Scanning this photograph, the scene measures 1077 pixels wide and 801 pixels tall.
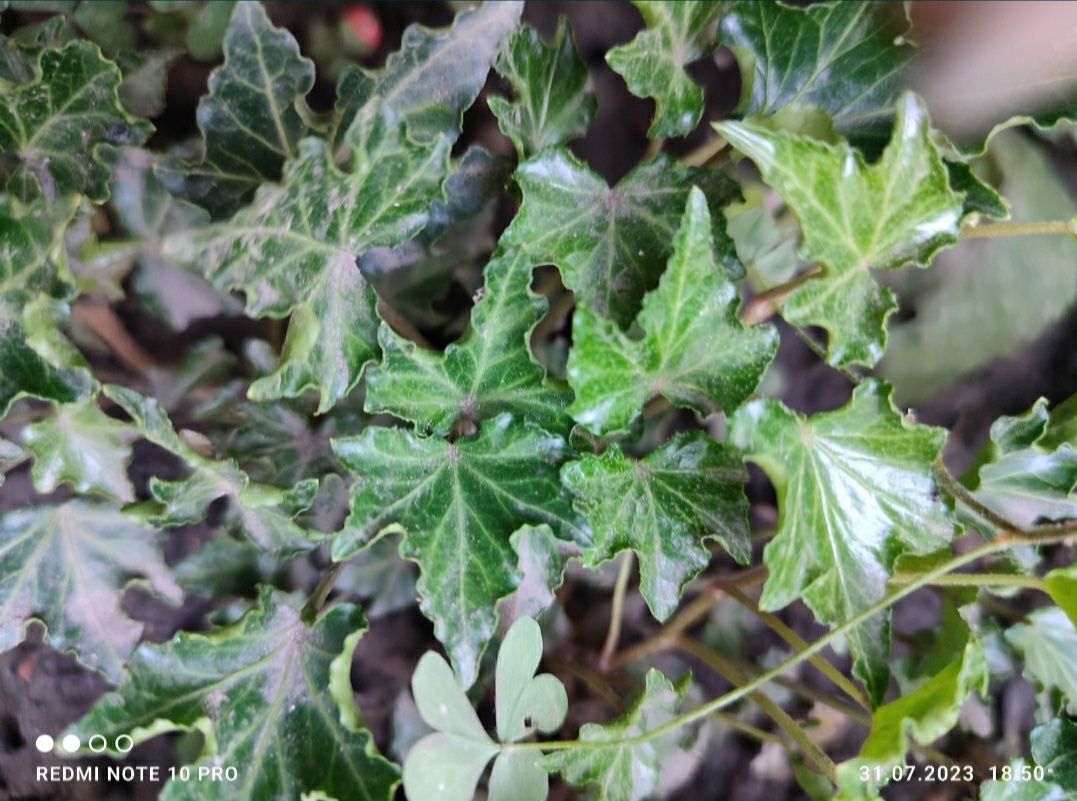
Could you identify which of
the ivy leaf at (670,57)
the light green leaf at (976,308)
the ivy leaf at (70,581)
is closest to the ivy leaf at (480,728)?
the ivy leaf at (70,581)

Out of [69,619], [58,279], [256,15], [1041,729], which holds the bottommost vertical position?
[1041,729]

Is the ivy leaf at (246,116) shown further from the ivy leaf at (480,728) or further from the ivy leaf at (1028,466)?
the ivy leaf at (1028,466)

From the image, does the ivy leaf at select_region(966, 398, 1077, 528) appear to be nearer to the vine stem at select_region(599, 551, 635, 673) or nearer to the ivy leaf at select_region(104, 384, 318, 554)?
the vine stem at select_region(599, 551, 635, 673)

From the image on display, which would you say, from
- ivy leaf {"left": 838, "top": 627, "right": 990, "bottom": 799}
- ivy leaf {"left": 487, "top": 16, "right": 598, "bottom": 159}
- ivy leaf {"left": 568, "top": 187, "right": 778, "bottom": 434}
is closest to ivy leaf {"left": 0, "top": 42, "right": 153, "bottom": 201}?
ivy leaf {"left": 487, "top": 16, "right": 598, "bottom": 159}

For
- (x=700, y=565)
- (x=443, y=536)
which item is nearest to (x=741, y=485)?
(x=700, y=565)

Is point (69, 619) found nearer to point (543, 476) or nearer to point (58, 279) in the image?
point (58, 279)
